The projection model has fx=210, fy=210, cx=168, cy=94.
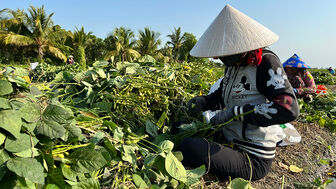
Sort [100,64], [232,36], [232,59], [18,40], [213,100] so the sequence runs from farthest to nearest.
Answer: [18,40] → [100,64] → [213,100] → [232,59] → [232,36]

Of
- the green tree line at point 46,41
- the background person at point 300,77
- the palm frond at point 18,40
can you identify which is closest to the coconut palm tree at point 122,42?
the green tree line at point 46,41

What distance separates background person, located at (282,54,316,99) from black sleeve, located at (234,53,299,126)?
2.34m

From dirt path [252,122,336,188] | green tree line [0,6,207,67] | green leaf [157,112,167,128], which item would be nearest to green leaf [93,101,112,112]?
green leaf [157,112,167,128]

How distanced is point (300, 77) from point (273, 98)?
259 centimetres

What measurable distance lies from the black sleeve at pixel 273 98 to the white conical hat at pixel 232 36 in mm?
133

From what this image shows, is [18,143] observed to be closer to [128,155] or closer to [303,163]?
[128,155]

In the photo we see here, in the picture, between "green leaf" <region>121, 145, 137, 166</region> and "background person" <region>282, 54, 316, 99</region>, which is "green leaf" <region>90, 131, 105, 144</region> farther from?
"background person" <region>282, 54, 316, 99</region>

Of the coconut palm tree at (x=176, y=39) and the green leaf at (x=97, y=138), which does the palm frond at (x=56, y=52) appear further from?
the green leaf at (x=97, y=138)

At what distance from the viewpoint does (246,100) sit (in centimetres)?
123

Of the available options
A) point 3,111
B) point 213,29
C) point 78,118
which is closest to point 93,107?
point 78,118

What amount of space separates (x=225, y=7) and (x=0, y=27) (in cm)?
2362

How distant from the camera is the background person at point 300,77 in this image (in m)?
3.07

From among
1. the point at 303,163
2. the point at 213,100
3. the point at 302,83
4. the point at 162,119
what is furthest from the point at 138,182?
the point at 302,83

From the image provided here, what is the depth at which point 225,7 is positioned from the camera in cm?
120
